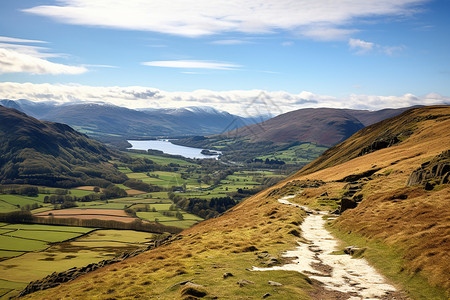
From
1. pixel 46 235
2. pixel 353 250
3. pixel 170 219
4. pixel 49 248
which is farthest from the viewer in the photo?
pixel 170 219

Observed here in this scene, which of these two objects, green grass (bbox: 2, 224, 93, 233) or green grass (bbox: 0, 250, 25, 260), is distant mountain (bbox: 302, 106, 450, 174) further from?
green grass (bbox: 0, 250, 25, 260)

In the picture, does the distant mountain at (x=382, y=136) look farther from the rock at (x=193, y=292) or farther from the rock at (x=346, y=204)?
the rock at (x=193, y=292)

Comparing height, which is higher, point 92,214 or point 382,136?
point 382,136

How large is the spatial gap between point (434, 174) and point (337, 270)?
81.7ft

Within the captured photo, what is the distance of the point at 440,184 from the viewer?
1500 inches

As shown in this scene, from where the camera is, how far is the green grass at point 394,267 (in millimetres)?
18312

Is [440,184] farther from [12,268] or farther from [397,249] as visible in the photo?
[12,268]

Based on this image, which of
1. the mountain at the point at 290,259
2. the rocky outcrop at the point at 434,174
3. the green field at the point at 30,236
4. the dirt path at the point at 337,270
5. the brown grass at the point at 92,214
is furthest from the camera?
the brown grass at the point at 92,214

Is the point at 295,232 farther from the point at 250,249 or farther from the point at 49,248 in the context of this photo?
the point at 49,248

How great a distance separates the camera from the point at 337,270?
24.0m

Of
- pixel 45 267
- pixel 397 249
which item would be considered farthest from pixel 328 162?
pixel 397 249

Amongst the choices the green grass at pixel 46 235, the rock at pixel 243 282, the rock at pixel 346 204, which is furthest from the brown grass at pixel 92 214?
the rock at pixel 243 282

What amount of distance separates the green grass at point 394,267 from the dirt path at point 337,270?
63cm

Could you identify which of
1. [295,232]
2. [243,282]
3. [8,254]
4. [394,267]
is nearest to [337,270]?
[394,267]
